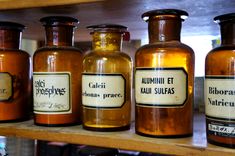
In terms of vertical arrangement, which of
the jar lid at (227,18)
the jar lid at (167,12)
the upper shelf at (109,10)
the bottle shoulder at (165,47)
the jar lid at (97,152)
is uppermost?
the upper shelf at (109,10)

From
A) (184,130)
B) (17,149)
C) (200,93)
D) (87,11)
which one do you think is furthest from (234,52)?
(17,149)

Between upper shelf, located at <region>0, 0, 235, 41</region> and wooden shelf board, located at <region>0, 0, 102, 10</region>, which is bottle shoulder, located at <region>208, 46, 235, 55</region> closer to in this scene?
upper shelf, located at <region>0, 0, 235, 41</region>

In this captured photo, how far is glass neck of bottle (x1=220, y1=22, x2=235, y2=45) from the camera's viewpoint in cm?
45

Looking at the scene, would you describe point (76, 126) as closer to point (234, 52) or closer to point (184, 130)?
point (184, 130)

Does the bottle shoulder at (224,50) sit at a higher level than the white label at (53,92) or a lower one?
higher

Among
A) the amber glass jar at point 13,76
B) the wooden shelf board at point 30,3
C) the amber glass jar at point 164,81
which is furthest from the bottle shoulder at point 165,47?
the amber glass jar at point 13,76

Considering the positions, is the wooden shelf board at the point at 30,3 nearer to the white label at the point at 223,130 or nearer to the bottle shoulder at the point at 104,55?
the bottle shoulder at the point at 104,55

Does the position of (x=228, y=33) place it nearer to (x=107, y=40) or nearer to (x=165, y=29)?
(x=165, y=29)

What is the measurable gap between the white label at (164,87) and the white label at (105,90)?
0.19 ft

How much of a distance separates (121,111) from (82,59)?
13 cm

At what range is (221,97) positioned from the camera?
434 millimetres

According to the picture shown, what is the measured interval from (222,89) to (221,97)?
0.01 meters

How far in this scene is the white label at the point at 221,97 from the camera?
1.39ft

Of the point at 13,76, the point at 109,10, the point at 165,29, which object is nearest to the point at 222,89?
the point at 165,29
